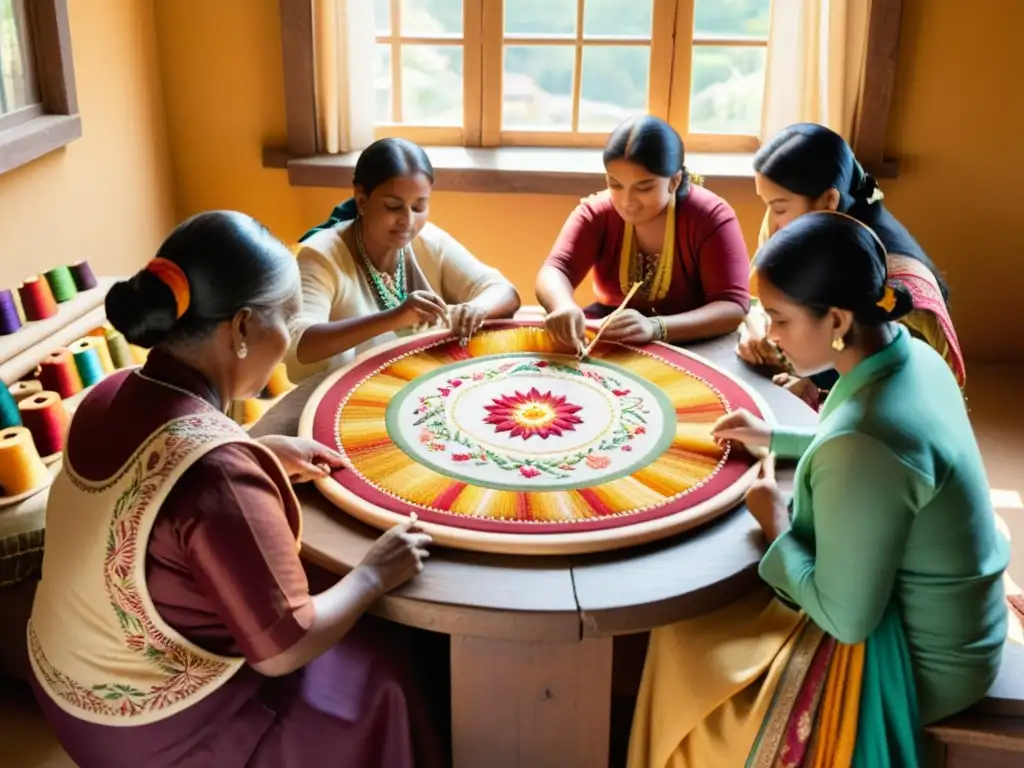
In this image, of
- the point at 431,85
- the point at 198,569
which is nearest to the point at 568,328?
the point at 198,569

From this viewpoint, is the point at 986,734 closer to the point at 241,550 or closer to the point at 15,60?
the point at 241,550

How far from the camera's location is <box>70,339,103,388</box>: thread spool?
8.67ft

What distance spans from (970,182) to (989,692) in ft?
8.79

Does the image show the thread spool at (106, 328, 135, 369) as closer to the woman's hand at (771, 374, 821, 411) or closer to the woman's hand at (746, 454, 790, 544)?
the woman's hand at (771, 374, 821, 411)

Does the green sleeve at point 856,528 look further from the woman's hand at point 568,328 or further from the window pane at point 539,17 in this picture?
the window pane at point 539,17

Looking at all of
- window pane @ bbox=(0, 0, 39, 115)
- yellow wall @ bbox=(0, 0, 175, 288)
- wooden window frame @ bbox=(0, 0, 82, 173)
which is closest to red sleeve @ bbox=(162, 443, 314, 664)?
yellow wall @ bbox=(0, 0, 175, 288)

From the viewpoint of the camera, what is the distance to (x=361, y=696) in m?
1.62

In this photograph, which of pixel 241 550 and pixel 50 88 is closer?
pixel 241 550

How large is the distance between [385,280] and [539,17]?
1.73 meters

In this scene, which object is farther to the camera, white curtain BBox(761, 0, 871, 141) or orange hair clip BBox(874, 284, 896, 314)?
white curtain BBox(761, 0, 871, 141)

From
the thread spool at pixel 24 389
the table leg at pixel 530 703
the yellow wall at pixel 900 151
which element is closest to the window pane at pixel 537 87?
the yellow wall at pixel 900 151

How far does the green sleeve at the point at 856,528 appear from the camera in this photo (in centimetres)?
141

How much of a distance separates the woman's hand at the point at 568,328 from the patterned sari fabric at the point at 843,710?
A: 3.22 feet

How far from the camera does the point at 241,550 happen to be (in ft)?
4.59
